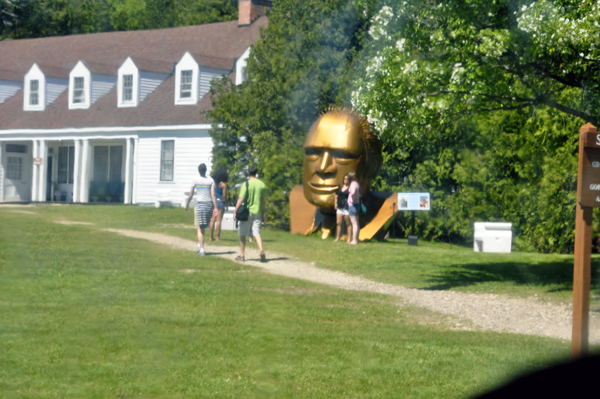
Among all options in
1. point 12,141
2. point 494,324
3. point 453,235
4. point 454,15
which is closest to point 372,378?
point 494,324

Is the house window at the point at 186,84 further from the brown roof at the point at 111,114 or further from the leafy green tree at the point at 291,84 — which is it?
the leafy green tree at the point at 291,84

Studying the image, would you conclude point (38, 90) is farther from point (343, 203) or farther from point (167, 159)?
point (343, 203)

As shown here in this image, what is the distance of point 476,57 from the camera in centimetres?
1147

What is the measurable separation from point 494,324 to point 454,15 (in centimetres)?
454

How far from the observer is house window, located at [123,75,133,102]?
115ft

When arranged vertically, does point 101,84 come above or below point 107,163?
above

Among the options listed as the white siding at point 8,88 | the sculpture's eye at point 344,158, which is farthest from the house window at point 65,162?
the sculpture's eye at point 344,158

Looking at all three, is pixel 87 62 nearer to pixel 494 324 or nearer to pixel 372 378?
pixel 494 324

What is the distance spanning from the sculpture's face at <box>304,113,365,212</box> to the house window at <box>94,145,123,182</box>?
676 inches

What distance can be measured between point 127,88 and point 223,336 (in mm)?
29006

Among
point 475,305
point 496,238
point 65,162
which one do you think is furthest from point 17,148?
point 475,305

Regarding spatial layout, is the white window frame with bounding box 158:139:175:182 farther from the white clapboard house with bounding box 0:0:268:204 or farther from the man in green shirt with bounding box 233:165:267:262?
the man in green shirt with bounding box 233:165:267:262

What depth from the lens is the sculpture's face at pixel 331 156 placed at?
2061cm

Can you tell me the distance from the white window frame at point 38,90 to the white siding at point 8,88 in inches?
18.6
